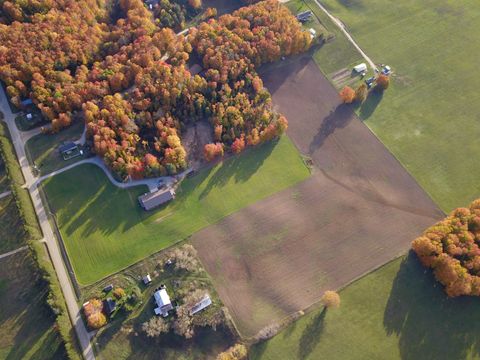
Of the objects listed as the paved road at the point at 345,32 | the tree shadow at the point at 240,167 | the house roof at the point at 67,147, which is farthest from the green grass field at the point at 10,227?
the paved road at the point at 345,32

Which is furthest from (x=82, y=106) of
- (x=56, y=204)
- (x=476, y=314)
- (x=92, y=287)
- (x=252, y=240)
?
(x=476, y=314)

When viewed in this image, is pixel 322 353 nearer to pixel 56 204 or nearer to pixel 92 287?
pixel 92 287

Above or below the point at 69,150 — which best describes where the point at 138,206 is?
below

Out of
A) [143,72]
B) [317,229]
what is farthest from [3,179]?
[317,229]

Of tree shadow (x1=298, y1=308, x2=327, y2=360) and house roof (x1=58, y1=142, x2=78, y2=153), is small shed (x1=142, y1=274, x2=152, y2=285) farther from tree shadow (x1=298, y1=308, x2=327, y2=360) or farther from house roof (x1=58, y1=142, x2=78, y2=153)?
house roof (x1=58, y1=142, x2=78, y2=153)

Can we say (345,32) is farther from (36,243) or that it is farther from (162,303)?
(36,243)

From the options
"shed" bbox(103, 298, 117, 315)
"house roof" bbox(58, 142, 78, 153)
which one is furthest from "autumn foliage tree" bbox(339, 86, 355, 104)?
"shed" bbox(103, 298, 117, 315)
